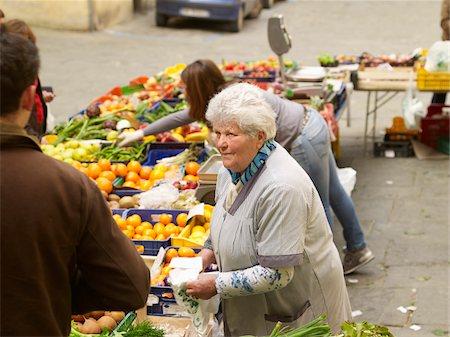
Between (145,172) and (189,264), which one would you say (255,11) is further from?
(189,264)

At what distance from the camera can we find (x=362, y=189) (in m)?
9.10

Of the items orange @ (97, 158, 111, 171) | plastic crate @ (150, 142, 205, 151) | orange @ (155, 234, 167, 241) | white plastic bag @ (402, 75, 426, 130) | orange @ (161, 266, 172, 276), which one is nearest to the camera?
orange @ (161, 266, 172, 276)

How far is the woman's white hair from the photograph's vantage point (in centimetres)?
384

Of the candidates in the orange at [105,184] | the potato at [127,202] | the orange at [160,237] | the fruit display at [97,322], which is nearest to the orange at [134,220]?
the orange at [160,237]

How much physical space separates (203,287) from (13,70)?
1.84 meters

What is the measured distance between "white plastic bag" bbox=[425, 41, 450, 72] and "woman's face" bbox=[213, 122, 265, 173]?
17.9 ft

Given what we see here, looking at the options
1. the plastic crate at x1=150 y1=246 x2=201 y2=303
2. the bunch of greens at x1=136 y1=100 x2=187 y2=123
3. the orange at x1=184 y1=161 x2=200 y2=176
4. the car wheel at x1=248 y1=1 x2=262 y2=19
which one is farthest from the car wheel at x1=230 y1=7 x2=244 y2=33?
the plastic crate at x1=150 y1=246 x2=201 y2=303

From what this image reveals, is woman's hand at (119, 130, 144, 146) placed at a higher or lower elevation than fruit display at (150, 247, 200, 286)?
higher

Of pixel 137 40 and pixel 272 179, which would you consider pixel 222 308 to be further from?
pixel 137 40

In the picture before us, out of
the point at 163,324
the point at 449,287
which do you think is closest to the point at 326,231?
the point at 163,324

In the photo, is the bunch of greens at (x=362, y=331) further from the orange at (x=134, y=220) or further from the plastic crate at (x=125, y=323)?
the orange at (x=134, y=220)

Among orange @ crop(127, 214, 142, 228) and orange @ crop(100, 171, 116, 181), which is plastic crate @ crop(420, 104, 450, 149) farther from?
orange @ crop(127, 214, 142, 228)

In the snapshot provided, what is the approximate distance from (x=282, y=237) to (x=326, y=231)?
435 mm

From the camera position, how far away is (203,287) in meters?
3.90
